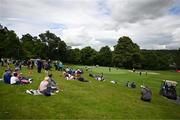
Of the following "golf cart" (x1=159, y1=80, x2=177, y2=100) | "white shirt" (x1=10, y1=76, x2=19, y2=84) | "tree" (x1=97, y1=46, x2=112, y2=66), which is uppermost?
"tree" (x1=97, y1=46, x2=112, y2=66)

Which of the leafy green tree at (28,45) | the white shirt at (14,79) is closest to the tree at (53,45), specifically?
the leafy green tree at (28,45)

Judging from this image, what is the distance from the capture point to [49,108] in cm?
1767

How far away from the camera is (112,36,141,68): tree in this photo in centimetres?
12849

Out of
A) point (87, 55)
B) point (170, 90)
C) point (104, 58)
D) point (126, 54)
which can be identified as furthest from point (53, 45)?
point (170, 90)

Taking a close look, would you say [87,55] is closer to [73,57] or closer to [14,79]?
[73,57]

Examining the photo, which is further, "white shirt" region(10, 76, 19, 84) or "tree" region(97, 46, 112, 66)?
"tree" region(97, 46, 112, 66)

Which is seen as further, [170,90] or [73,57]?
[73,57]

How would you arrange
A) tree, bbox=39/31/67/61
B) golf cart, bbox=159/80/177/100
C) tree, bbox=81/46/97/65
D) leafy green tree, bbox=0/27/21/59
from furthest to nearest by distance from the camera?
tree, bbox=81/46/97/65
tree, bbox=39/31/67/61
leafy green tree, bbox=0/27/21/59
golf cart, bbox=159/80/177/100

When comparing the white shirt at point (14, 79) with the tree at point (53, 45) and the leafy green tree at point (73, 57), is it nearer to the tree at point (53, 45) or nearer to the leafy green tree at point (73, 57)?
the tree at point (53, 45)

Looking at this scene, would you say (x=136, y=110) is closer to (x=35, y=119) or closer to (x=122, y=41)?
(x=35, y=119)

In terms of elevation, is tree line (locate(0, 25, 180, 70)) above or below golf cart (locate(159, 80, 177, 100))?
above

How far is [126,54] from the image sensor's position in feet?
422

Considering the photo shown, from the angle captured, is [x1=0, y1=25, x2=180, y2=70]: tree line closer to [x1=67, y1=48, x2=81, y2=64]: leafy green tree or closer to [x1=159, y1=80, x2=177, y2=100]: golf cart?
[x1=67, y1=48, x2=81, y2=64]: leafy green tree

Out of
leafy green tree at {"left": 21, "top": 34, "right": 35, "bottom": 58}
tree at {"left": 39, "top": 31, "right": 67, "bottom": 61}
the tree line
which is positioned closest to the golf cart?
the tree line
